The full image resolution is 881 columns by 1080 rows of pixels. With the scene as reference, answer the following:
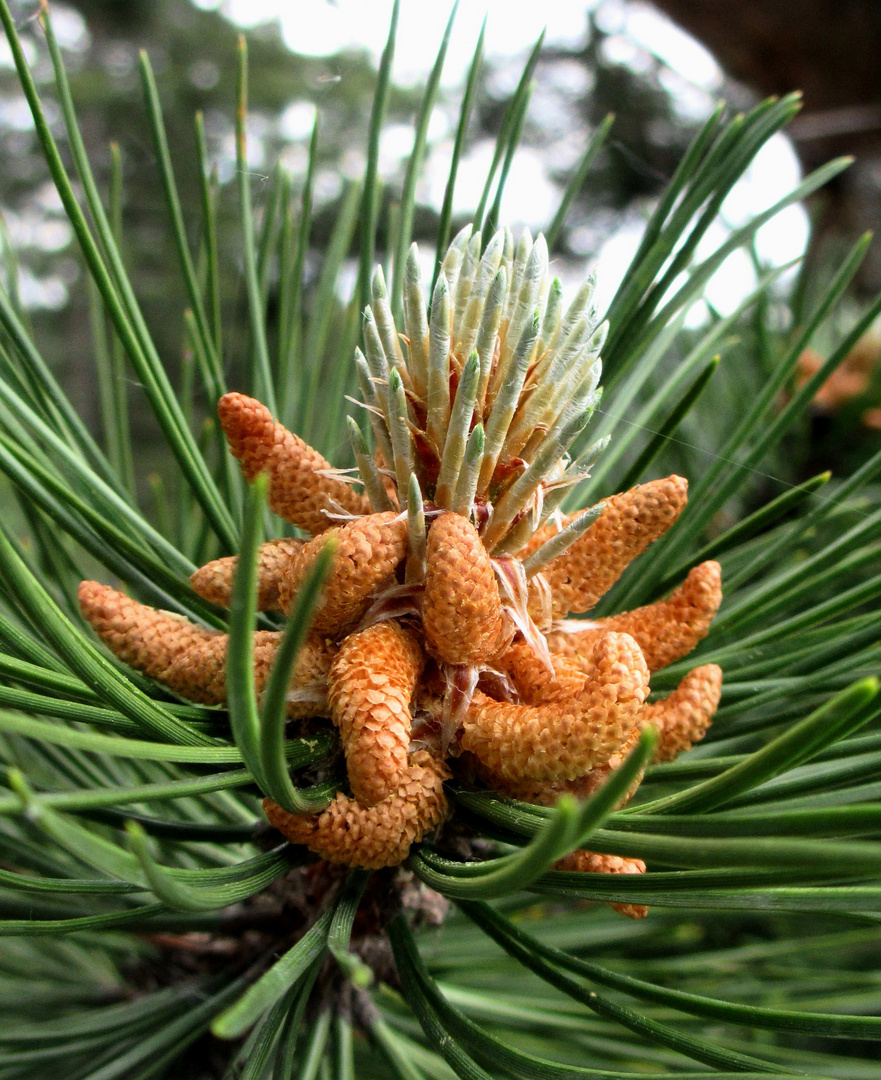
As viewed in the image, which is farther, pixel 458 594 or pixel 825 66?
pixel 825 66

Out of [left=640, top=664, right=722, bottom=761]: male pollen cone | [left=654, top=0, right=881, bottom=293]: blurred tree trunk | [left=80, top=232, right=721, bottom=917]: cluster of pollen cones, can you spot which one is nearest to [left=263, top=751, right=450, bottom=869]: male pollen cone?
[left=80, top=232, right=721, bottom=917]: cluster of pollen cones

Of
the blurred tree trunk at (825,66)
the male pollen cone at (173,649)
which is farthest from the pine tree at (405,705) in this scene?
the blurred tree trunk at (825,66)

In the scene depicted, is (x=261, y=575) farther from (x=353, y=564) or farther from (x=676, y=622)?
(x=676, y=622)

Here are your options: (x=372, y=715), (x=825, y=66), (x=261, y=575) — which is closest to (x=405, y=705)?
(x=372, y=715)

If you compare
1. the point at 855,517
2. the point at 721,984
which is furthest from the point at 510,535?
the point at 721,984

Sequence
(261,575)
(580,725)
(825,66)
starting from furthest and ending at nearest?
(825,66) < (261,575) < (580,725)

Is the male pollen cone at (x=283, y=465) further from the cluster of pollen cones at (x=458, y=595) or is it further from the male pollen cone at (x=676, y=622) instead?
the male pollen cone at (x=676, y=622)

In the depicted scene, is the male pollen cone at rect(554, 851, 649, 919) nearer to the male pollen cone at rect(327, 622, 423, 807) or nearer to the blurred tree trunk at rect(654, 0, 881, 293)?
the male pollen cone at rect(327, 622, 423, 807)
